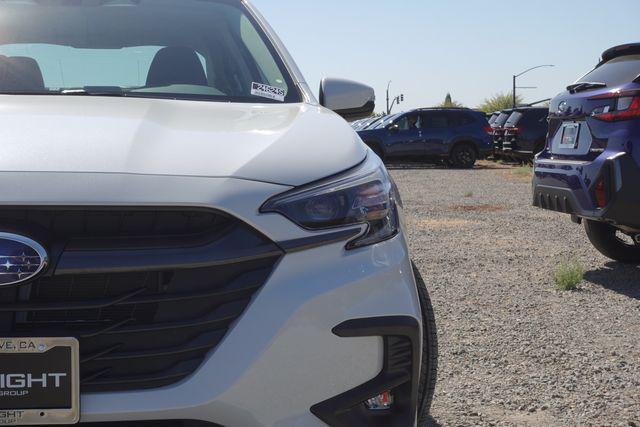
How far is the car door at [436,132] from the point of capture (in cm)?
2238

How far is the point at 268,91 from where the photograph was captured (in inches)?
119

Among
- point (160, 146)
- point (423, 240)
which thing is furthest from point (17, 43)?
point (423, 240)

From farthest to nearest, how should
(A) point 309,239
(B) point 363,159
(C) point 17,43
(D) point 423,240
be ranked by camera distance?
(D) point 423,240 < (C) point 17,43 < (B) point 363,159 < (A) point 309,239

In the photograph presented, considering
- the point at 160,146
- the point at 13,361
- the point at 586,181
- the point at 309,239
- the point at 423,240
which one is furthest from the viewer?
the point at 423,240

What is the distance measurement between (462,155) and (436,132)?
1.00 m

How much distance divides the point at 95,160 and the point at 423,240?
659cm

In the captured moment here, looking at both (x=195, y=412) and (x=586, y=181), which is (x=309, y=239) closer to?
(x=195, y=412)

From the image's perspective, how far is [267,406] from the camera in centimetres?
182

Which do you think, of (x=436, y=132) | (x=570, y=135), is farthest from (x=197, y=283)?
(x=436, y=132)

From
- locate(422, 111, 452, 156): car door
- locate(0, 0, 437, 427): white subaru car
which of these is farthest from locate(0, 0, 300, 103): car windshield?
locate(422, 111, 452, 156): car door

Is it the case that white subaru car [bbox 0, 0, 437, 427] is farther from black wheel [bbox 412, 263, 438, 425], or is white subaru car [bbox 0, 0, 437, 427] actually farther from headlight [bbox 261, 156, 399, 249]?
black wheel [bbox 412, 263, 438, 425]

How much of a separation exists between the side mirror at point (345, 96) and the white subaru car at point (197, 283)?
1.20 meters

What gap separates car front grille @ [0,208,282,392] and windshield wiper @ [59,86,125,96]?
1.15 metres

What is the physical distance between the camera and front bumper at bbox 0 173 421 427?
1.77m
